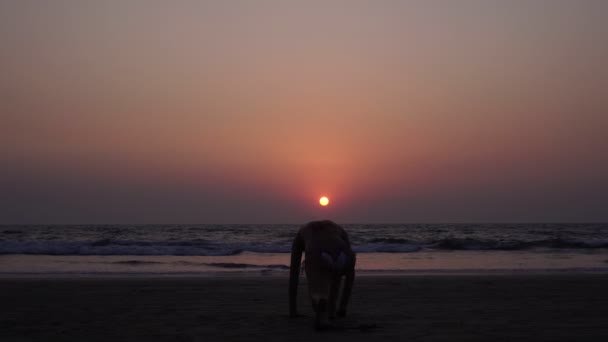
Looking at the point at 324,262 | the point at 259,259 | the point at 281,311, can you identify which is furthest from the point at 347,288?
the point at 259,259

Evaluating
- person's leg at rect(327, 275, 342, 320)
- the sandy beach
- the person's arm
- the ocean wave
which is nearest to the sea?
the ocean wave

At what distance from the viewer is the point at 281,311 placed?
8102 mm

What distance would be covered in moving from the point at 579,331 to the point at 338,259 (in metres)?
2.54

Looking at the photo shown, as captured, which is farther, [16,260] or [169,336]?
[16,260]

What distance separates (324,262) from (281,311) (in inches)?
77.8

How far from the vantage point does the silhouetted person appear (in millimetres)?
6406

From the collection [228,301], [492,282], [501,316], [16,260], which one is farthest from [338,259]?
[16,260]

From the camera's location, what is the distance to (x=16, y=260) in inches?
814

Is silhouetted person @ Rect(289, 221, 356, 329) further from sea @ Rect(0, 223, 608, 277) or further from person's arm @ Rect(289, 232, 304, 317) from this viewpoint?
sea @ Rect(0, 223, 608, 277)

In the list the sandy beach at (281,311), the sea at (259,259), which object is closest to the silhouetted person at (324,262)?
the sandy beach at (281,311)

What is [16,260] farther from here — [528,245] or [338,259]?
[528,245]

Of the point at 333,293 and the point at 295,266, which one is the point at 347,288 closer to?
the point at 333,293

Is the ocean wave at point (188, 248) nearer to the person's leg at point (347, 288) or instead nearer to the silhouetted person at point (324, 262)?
the person's leg at point (347, 288)

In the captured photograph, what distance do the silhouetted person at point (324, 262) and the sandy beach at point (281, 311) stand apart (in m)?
0.29
